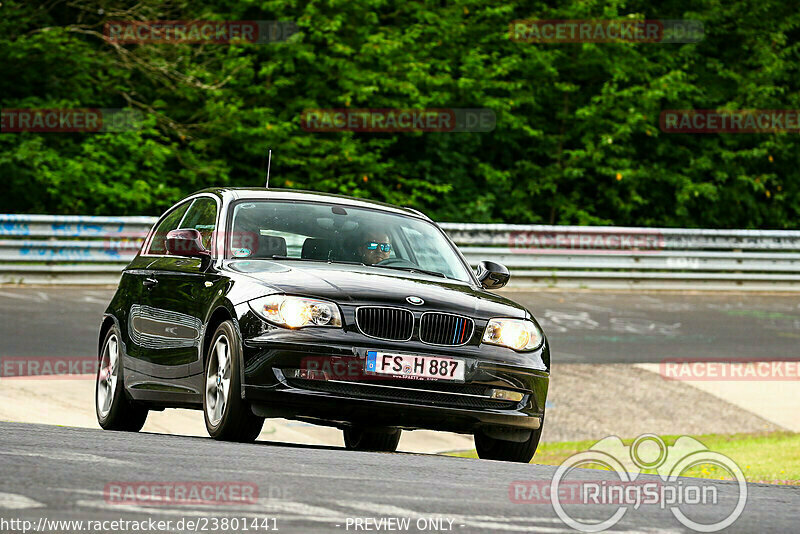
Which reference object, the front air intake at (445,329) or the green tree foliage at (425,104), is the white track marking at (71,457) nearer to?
the front air intake at (445,329)

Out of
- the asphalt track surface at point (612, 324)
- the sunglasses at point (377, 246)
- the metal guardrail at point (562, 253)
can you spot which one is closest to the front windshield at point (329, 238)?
the sunglasses at point (377, 246)

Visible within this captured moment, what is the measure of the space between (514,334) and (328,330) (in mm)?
1141

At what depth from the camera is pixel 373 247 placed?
29.3 ft

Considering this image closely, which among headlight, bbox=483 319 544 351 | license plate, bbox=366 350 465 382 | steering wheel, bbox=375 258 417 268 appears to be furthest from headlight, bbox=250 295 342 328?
steering wheel, bbox=375 258 417 268

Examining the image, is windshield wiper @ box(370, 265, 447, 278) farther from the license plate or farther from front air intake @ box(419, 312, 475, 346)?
the license plate

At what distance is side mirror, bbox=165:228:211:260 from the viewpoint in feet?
28.5

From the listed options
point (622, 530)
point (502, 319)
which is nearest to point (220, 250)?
point (502, 319)

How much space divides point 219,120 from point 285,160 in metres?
1.50

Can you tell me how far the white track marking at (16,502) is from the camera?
192 inches

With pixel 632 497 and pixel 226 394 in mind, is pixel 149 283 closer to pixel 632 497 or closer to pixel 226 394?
pixel 226 394

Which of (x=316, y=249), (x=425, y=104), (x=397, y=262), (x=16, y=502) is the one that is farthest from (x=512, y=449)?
(x=425, y=104)

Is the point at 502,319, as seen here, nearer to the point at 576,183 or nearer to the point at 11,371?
the point at 11,371

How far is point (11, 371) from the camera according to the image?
14.2 metres

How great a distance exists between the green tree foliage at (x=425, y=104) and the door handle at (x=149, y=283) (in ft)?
55.1
